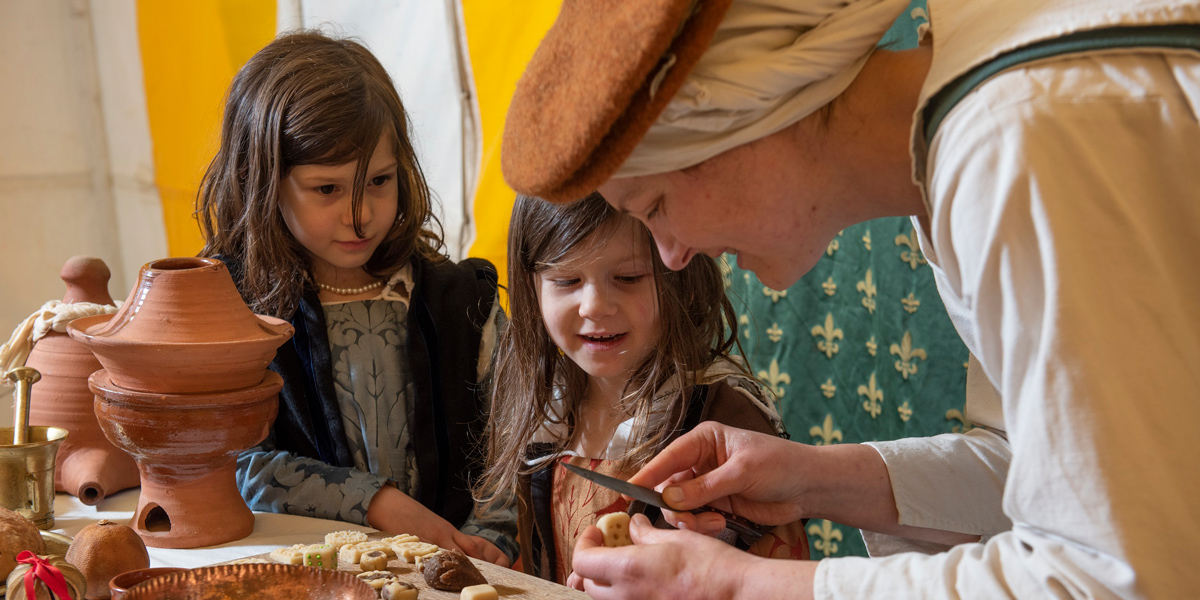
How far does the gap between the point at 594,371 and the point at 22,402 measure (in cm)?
105

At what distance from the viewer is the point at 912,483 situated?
142cm

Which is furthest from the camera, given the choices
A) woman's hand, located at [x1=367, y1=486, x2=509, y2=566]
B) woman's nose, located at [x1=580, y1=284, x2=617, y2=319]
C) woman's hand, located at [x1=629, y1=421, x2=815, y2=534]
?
woman's hand, located at [x1=367, y1=486, x2=509, y2=566]

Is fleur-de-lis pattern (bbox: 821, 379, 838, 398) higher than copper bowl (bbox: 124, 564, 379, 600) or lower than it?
lower

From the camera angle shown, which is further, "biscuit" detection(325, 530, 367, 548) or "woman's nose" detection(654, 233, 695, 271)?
"biscuit" detection(325, 530, 367, 548)

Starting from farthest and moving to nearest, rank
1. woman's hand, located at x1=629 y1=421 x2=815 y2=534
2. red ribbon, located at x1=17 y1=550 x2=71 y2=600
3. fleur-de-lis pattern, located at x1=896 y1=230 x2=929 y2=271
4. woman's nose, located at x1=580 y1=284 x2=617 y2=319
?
fleur-de-lis pattern, located at x1=896 y1=230 x2=929 y2=271 → woman's nose, located at x1=580 y1=284 x2=617 y2=319 → woman's hand, located at x1=629 y1=421 x2=815 y2=534 → red ribbon, located at x1=17 y1=550 x2=71 y2=600

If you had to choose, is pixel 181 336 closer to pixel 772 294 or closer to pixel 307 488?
pixel 307 488

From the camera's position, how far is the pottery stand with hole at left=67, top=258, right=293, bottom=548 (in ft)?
4.81

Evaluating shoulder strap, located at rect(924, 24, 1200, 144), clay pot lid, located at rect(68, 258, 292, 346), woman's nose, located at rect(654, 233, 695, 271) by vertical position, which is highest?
shoulder strap, located at rect(924, 24, 1200, 144)

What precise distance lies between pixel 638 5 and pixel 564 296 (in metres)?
1.00

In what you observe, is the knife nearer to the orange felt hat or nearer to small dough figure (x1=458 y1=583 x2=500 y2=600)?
small dough figure (x1=458 y1=583 x2=500 y2=600)

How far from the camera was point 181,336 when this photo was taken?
1467 millimetres

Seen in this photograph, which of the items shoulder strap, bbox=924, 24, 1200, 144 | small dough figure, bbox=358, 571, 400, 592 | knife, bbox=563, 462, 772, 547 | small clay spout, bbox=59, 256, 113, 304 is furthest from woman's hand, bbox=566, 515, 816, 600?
small clay spout, bbox=59, 256, 113, 304

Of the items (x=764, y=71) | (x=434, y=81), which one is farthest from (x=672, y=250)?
(x=434, y=81)

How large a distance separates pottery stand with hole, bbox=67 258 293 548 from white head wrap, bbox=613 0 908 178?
875mm
